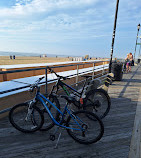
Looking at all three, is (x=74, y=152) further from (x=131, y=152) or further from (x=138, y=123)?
(x=138, y=123)

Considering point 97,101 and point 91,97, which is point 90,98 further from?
point 97,101

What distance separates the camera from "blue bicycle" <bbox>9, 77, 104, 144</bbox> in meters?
2.60

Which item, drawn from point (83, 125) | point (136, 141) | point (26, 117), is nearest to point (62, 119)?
point (83, 125)

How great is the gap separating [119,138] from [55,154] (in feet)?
4.64

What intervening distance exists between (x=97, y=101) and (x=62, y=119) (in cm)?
113

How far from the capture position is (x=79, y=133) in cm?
272

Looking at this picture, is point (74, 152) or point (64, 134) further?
point (64, 134)

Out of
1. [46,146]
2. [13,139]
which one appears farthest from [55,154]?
[13,139]

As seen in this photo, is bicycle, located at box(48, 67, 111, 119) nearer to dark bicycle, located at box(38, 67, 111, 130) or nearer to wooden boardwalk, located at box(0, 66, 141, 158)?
dark bicycle, located at box(38, 67, 111, 130)

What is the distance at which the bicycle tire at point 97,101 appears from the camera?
11.2ft

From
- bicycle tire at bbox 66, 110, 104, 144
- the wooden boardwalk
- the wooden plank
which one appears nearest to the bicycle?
the wooden boardwalk

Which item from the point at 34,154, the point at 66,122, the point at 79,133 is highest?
the point at 66,122

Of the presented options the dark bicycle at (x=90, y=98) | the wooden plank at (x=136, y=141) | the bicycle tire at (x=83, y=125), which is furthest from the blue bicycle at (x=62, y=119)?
the wooden plank at (x=136, y=141)

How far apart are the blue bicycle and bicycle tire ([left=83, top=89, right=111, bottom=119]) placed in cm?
50
